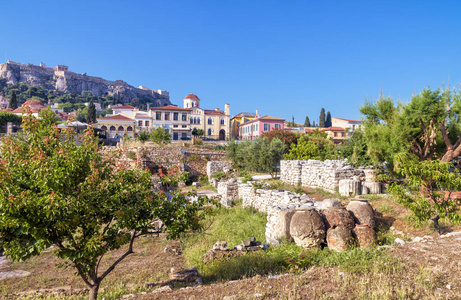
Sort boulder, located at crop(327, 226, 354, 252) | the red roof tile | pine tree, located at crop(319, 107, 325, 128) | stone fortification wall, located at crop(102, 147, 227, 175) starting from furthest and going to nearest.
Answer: pine tree, located at crop(319, 107, 325, 128)
the red roof tile
stone fortification wall, located at crop(102, 147, 227, 175)
boulder, located at crop(327, 226, 354, 252)

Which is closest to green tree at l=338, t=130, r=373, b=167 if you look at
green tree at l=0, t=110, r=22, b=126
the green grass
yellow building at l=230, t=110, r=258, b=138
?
the green grass

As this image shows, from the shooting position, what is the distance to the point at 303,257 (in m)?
6.50

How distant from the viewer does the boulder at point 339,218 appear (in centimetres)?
790

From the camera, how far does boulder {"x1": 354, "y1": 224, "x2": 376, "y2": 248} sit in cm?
741

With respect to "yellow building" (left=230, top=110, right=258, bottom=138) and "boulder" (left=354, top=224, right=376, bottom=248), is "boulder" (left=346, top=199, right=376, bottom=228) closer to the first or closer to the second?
"boulder" (left=354, top=224, right=376, bottom=248)

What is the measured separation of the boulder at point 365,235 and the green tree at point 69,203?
497 centimetres

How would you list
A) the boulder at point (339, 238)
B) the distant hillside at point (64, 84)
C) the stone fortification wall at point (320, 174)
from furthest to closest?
the distant hillside at point (64, 84), the stone fortification wall at point (320, 174), the boulder at point (339, 238)

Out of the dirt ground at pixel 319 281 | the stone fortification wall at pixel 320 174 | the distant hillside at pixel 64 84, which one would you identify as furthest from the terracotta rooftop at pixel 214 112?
the distant hillside at pixel 64 84

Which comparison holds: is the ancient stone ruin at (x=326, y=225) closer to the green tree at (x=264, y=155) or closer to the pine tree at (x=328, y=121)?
the green tree at (x=264, y=155)

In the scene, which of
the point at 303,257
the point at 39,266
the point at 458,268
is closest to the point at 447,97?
the point at 458,268

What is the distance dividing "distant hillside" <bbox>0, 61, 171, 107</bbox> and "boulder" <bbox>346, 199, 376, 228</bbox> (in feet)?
393

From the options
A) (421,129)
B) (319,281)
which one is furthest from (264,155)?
(319,281)

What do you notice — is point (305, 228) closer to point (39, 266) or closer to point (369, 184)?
point (369, 184)

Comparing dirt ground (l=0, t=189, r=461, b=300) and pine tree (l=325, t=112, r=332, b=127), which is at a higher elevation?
pine tree (l=325, t=112, r=332, b=127)
